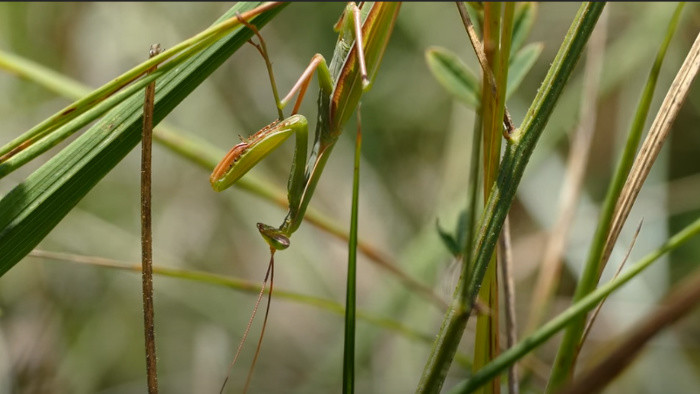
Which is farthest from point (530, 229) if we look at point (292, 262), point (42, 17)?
point (42, 17)

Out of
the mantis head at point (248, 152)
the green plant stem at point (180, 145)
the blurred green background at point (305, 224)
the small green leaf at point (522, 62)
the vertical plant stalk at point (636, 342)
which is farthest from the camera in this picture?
the blurred green background at point (305, 224)

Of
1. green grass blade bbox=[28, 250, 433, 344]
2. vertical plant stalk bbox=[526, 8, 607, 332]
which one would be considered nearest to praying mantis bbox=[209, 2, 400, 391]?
green grass blade bbox=[28, 250, 433, 344]

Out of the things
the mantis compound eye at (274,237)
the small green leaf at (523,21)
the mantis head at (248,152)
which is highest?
the small green leaf at (523,21)

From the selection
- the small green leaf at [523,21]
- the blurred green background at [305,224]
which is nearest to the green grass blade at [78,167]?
the small green leaf at [523,21]

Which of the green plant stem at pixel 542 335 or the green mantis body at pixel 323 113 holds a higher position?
the green mantis body at pixel 323 113

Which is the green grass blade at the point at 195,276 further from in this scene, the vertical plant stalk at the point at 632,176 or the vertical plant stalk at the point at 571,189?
the vertical plant stalk at the point at 632,176

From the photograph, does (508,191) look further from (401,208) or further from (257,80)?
(257,80)

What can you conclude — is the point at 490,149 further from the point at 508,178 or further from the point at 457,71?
the point at 457,71
